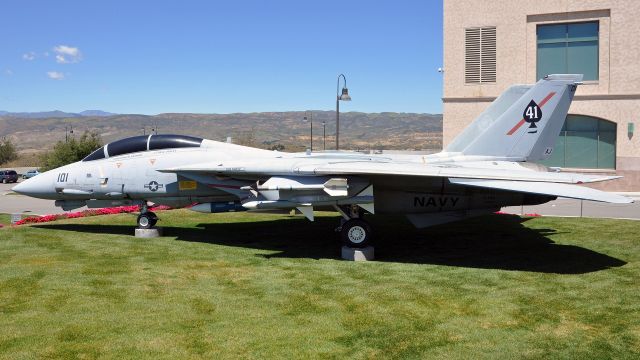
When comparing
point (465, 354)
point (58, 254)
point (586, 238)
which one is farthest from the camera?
point (586, 238)

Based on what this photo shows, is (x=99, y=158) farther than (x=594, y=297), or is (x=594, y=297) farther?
(x=99, y=158)

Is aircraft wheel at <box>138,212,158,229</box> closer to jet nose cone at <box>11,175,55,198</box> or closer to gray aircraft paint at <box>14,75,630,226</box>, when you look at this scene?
gray aircraft paint at <box>14,75,630,226</box>

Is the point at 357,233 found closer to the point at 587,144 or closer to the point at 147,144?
the point at 147,144

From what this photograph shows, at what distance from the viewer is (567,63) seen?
31.1 metres

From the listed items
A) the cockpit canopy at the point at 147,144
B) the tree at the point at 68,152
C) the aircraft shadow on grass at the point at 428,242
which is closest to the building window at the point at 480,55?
the aircraft shadow on grass at the point at 428,242

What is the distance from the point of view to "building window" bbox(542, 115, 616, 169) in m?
31.4

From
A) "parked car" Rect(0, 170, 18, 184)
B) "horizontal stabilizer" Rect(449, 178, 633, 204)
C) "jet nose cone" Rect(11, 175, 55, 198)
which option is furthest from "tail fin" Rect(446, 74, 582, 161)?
"parked car" Rect(0, 170, 18, 184)

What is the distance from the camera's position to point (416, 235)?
1550 cm

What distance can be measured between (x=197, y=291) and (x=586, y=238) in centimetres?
1070

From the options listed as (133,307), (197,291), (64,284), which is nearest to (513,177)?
(197,291)

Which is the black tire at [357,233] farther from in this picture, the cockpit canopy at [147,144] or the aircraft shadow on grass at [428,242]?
the cockpit canopy at [147,144]

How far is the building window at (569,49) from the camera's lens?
101ft

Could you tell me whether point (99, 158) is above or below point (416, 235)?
above

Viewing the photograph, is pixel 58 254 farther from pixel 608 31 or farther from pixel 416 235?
pixel 608 31
